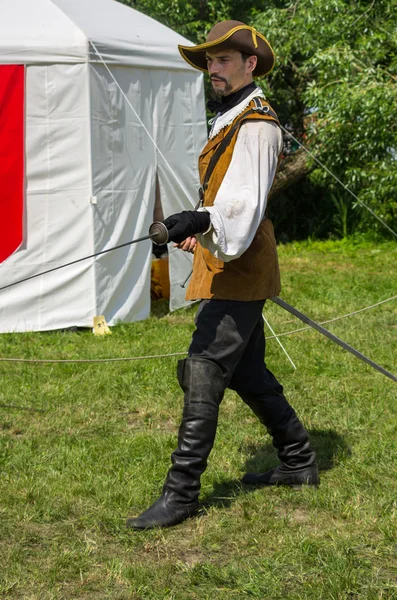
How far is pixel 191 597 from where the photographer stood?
3232 millimetres

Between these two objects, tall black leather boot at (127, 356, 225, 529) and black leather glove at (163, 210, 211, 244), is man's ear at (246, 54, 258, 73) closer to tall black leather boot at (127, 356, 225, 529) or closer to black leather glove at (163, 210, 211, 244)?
Answer: black leather glove at (163, 210, 211, 244)

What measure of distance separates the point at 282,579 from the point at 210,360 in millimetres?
923

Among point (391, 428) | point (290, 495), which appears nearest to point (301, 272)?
point (391, 428)

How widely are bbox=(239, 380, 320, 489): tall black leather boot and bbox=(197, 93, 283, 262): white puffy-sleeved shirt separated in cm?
85

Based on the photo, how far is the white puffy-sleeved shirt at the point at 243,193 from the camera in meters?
3.53

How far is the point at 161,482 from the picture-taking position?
4.32 metres

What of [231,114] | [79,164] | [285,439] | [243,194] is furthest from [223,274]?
[79,164]

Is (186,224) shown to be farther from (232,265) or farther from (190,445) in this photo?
(190,445)

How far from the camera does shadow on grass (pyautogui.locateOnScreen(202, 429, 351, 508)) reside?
13.7 ft

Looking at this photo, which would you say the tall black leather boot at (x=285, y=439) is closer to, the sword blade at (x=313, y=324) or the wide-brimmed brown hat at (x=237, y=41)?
the sword blade at (x=313, y=324)

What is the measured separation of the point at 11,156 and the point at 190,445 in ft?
15.1

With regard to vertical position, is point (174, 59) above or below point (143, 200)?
→ above

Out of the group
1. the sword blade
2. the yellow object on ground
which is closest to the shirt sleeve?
the sword blade

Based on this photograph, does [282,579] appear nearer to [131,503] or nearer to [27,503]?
[131,503]
